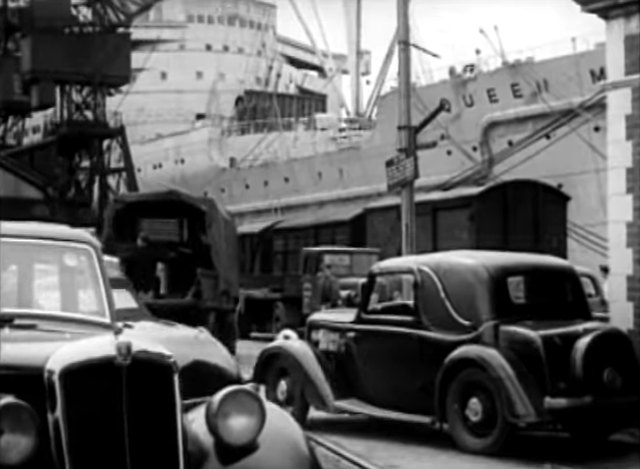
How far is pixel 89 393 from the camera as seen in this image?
4.61m

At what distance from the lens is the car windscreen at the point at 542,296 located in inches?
406

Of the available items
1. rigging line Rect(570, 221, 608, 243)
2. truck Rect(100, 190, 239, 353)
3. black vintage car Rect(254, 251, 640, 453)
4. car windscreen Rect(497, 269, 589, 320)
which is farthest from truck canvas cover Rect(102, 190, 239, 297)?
rigging line Rect(570, 221, 608, 243)

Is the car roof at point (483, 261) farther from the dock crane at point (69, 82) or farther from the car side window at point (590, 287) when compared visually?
the dock crane at point (69, 82)

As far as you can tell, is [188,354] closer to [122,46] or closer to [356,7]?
[356,7]

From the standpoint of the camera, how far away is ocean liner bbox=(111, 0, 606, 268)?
3562 centimetres

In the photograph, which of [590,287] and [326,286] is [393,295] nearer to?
[590,287]

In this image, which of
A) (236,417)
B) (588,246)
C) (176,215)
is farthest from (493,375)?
(588,246)

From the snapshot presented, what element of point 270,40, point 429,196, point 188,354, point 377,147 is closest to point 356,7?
point 429,196

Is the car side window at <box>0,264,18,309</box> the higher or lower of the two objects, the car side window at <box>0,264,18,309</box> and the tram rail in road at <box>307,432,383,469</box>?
the higher

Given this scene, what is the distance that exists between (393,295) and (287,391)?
1.51 meters

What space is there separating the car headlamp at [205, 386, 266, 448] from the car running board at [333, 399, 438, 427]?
17.5 ft

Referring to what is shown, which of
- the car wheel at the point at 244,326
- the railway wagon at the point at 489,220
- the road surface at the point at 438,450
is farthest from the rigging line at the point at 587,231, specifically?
the road surface at the point at 438,450

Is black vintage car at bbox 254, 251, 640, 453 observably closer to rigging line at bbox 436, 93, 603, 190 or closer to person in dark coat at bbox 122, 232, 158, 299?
person in dark coat at bbox 122, 232, 158, 299

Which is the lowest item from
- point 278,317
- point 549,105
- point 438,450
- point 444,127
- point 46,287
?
point 278,317
